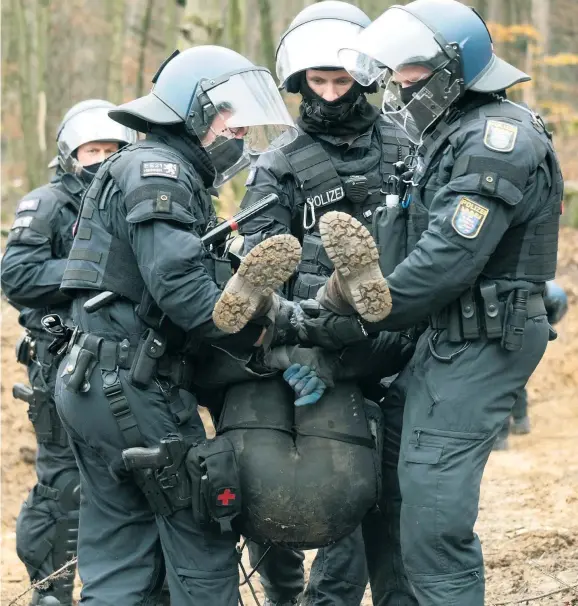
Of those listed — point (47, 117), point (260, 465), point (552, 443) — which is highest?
point (260, 465)

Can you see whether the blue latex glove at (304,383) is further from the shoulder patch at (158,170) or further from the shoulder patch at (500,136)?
the shoulder patch at (500,136)

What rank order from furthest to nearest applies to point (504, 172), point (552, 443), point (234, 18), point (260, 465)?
point (234, 18) → point (552, 443) → point (260, 465) → point (504, 172)

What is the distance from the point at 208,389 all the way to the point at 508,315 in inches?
53.5

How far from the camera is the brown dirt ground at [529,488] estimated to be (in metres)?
6.00

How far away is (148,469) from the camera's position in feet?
14.3

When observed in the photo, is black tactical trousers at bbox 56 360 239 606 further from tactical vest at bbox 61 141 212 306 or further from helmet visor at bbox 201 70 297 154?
helmet visor at bbox 201 70 297 154

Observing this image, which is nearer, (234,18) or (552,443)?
(552,443)

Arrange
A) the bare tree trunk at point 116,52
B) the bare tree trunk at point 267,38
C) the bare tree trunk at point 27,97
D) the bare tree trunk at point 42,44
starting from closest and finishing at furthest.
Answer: the bare tree trunk at point 267,38 < the bare tree trunk at point 116,52 < the bare tree trunk at point 27,97 < the bare tree trunk at point 42,44

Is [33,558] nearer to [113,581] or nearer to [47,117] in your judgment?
[113,581]

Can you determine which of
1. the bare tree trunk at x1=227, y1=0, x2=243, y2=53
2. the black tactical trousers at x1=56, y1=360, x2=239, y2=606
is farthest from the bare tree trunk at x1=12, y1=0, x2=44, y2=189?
the black tactical trousers at x1=56, y1=360, x2=239, y2=606

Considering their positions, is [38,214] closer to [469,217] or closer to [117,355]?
[117,355]

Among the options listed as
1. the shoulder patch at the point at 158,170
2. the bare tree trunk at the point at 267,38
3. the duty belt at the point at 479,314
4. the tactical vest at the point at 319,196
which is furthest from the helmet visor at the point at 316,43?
the bare tree trunk at the point at 267,38

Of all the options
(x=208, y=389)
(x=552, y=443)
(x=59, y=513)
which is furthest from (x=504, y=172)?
(x=552, y=443)

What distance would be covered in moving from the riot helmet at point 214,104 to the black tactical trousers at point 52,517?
2318mm
